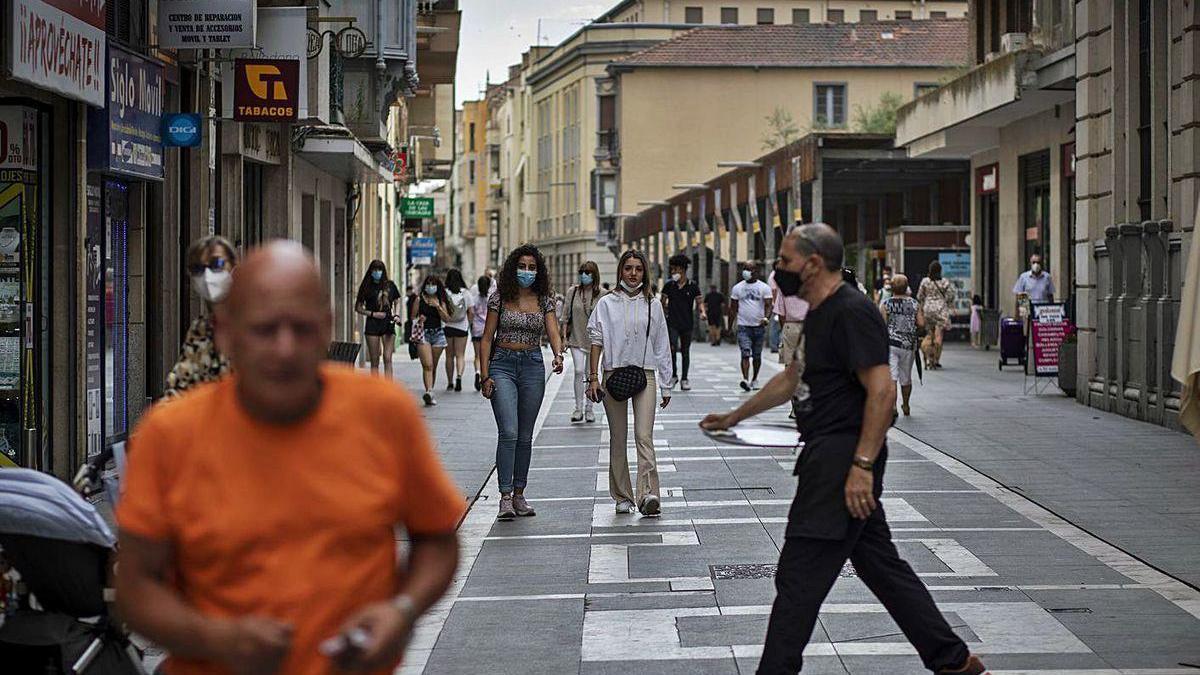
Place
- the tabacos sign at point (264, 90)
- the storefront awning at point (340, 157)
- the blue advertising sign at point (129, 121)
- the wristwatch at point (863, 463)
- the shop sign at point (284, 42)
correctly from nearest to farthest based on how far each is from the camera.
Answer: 1. the wristwatch at point (863, 463)
2. the blue advertising sign at point (129, 121)
3. the tabacos sign at point (264, 90)
4. the shop sign at point (284, 42)
5. the storefront awning at point (340, 157)

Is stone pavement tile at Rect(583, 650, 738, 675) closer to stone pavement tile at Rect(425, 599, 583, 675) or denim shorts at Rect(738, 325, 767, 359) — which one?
stone pavement tile at Rect(425, 599, 583, 675)

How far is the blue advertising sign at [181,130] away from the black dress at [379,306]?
7.97 m

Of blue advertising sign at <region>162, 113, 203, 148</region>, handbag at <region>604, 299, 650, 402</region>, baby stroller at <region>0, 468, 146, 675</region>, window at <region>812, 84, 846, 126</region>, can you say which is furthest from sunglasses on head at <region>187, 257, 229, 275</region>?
window at <region>812, 84, 846, 126</region>

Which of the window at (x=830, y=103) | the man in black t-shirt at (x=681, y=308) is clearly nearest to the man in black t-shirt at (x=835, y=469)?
the man in black t-shirt at (x=681, y=308)

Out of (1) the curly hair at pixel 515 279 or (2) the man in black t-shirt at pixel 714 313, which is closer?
(1) the curly hair at pixel 515 279

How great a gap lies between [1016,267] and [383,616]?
3374 centimetres

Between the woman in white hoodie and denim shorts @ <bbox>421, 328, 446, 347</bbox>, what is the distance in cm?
1235

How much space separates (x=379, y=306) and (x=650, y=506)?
41.3ft

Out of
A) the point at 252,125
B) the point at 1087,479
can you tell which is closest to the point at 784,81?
the point at 252,125

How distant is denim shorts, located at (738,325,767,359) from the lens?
968 inches

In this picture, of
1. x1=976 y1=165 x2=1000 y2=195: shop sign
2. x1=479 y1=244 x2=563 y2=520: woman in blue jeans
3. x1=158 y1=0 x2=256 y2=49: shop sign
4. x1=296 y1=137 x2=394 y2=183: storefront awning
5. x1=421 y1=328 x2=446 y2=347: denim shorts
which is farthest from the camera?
x1=976 y1=165 x2=1000 y2=195: shop sign

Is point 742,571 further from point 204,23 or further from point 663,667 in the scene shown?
point 204,23

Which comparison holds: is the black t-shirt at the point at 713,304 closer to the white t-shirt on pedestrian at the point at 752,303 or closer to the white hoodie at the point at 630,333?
the white t-shirt on pedestrian at the point at 752,303

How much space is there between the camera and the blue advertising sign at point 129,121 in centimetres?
1348
